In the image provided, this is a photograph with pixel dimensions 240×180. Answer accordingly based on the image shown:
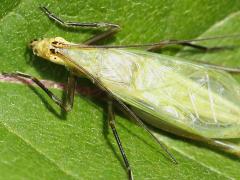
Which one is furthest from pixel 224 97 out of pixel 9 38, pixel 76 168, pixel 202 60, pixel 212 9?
pixel 9 38

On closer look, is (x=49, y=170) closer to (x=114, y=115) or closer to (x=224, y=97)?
(x=114, y=115)

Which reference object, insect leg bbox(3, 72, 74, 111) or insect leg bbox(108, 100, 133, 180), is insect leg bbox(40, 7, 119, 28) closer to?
insect leg bbox(3, 72, 74, 111)

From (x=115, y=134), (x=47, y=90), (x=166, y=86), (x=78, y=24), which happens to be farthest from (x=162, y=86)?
(x=47, y=90)

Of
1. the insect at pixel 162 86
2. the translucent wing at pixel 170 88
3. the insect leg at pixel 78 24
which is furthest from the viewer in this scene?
the translucent wing at pixel 170 88

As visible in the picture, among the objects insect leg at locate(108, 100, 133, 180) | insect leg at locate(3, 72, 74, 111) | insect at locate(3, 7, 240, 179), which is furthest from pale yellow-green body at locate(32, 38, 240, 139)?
insect leg at locate(3, 72, 74, 111)

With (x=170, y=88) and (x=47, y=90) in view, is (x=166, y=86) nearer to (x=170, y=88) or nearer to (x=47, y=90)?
(x=170, y=88)

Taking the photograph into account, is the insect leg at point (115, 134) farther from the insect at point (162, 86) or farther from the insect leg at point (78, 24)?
the insect leg at point (78, 24)

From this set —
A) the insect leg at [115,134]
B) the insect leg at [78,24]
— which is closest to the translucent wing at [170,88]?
the insect leg at [115,134]
